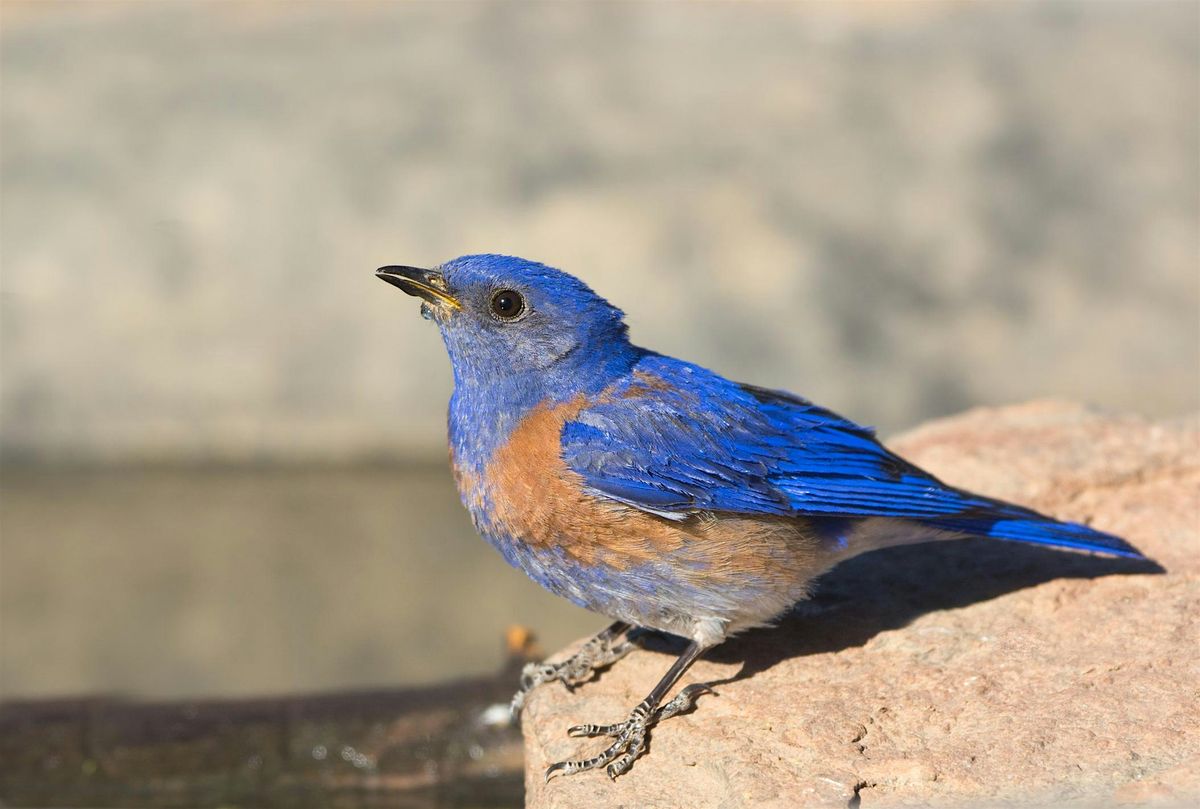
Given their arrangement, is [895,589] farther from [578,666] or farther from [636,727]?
[636,727]

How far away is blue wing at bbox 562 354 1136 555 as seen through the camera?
491 cm

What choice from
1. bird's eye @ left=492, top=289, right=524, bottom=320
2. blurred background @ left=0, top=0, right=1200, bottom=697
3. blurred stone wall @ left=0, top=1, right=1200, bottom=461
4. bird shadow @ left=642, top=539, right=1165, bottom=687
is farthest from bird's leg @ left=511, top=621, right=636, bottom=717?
blurred stone wall @ left=0, top=1, right=1200, bottom=461

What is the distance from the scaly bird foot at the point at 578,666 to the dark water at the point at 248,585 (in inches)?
86.0

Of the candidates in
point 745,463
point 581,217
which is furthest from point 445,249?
point 745,463

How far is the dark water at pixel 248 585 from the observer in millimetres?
8273

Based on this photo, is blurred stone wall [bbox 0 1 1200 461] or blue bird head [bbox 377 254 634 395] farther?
blurred stone wall [bbox 0 1 1200 461]

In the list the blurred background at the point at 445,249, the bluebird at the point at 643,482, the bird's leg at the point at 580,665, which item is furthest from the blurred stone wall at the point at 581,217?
the bluebird at the point at 643,482

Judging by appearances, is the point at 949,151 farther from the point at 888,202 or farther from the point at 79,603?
the point at 79,603

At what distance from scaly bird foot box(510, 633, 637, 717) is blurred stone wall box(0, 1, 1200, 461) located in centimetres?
464

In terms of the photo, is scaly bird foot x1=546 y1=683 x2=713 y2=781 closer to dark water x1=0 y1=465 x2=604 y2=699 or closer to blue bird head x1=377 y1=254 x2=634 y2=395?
blue bird head x1=377 y1=254 x2=634 y2=395

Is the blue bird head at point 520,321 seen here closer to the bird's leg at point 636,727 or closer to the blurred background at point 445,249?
the bird's leg at point 636,727

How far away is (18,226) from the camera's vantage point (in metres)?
10.4

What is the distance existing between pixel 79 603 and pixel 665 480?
17.1ft

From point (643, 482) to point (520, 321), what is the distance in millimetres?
712
